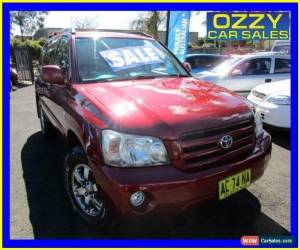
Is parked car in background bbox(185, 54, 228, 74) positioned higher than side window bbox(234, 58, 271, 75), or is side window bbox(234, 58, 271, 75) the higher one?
parked car in background bbox(185, 54, 228, 74)

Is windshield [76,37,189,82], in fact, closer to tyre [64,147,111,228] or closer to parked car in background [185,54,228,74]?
tyre [64,147,111,228]

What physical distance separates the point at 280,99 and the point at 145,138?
379 centimetres

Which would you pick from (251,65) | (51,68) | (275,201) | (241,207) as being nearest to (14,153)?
(51,68)

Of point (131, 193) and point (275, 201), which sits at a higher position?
point (131, 193)

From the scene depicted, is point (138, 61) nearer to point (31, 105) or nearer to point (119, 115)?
point (119, 115)

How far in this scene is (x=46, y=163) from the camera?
445cm

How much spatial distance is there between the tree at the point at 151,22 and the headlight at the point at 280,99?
2321 centimetres

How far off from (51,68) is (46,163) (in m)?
1.65

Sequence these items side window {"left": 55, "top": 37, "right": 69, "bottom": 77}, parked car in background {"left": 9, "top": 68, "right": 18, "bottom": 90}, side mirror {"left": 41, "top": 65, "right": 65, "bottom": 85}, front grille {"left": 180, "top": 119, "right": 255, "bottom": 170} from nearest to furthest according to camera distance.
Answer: front grille {"left": 180, "top": 119, "right": 255, "bottom": 170}
side mirror {"left": 41, "top": 65, "right": 65, "bottom": 85}
side window {"left": 55, "top": 37, "right": 69, "bottom": 77}
parked car in background {"left": 9, "top": 68, "right": 18, "bottom": 90}

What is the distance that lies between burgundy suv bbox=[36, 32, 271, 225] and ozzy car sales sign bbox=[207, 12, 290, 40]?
13768 millimetres

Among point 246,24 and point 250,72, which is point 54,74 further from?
point 246,24

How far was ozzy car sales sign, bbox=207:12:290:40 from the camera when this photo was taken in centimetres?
1592

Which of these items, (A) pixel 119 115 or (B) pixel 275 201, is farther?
(B) pixel 275 201

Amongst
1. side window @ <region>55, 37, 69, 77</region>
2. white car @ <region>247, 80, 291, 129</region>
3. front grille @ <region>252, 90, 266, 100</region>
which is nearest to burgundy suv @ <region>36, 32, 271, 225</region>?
side window @ <region>55, 37, 69, 77</region>
